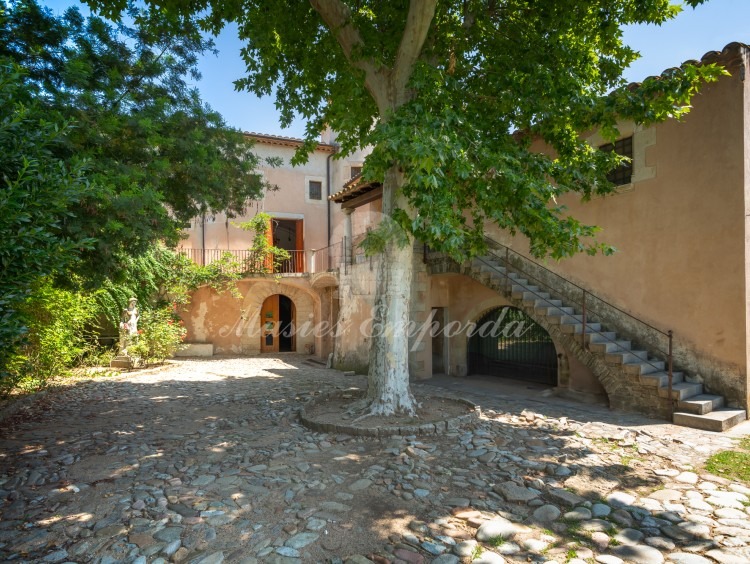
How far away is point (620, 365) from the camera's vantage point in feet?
24.8

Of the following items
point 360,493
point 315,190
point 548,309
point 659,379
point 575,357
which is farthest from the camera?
point 315,190

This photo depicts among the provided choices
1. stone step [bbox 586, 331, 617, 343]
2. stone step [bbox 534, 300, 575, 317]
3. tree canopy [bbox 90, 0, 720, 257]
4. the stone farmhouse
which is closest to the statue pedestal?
the stone farmhouse

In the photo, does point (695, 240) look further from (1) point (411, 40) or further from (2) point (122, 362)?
(2) point (122, 362)

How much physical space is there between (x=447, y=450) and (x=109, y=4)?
7557 mm

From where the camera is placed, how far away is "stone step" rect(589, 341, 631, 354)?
7742mm

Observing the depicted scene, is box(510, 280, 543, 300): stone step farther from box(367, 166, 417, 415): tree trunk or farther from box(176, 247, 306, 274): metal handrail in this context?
box(176, 247, 306, 274): metal handrail

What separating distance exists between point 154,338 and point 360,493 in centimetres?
1134

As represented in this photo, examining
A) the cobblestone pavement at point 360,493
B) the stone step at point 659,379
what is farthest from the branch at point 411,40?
the stone step at point 659,379

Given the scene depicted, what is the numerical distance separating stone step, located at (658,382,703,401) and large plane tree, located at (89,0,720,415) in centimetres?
269

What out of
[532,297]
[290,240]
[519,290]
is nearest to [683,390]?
[532,297]

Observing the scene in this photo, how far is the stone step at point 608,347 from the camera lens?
7.74 metres

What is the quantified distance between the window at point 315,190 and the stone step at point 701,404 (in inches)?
612

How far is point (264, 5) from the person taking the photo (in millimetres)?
7242

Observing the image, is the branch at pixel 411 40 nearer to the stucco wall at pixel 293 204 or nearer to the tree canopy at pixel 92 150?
the tree canopy at pixel 92 150
